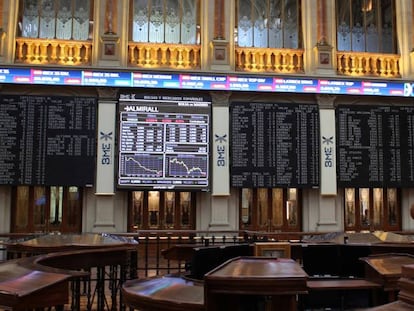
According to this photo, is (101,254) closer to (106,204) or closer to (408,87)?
(106,204)

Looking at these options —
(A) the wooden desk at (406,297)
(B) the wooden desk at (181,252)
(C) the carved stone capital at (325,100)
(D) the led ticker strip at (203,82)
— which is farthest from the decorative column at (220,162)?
(A) the wooden desk at (406,297)

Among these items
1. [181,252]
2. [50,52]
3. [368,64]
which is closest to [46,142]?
[50,52]

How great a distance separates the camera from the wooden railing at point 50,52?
1239cm

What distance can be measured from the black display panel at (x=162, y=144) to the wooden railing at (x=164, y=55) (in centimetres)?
97

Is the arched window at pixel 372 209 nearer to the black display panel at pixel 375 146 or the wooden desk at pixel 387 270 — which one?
the black display panel at pixel 375 146

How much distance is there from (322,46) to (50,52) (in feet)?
21.7

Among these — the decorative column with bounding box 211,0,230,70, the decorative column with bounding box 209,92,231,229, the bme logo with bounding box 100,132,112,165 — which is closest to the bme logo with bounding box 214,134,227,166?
the decorative column with bounding box 209,92,231,229

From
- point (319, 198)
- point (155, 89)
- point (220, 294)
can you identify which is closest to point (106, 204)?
point (155, 89)

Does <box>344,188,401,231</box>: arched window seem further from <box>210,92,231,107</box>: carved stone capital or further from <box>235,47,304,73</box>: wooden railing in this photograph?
<box>210,92,231,107</box>: carved stone capital

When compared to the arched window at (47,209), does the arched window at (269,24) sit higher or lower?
higher

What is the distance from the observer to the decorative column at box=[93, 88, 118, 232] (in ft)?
39.2

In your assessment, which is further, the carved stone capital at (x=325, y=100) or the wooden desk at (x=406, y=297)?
the carved stone capital at (x=325, y=100)

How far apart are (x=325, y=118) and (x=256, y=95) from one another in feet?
5.82

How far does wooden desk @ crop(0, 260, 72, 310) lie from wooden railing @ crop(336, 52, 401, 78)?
11.5 metres
